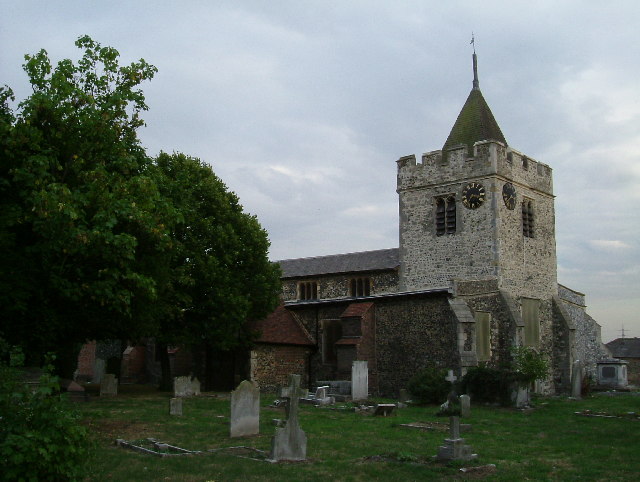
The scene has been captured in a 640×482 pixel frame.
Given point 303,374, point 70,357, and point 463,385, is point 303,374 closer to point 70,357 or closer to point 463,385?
point 463,385

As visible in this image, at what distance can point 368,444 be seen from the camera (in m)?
13.8

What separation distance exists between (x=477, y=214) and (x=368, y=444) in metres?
18.4

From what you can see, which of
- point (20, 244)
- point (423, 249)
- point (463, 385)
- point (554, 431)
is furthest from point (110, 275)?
point (423, 249)

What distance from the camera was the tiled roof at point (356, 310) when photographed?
2877 centimetres

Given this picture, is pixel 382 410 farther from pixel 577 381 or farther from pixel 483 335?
pixel 577 381

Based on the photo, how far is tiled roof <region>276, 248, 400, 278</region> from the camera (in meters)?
35.8

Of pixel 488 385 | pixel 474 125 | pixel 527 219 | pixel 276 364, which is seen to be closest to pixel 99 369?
pixel 276 364

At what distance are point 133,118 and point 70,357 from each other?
23.2ft

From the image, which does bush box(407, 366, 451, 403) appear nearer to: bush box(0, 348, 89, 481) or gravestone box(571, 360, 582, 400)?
gravestone box(571, 360, 582, 400)

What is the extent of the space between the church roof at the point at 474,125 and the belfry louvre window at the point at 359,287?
8.35m

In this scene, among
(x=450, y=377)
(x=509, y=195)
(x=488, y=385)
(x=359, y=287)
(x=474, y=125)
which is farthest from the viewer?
(x=359, y=287)

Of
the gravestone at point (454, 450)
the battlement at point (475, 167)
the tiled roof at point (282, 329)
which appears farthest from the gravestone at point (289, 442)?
the battlement at point (475, 167)

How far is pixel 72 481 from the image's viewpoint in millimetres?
8125

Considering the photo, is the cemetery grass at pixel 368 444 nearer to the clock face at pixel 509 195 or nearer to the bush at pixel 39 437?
the bush at pixel 39 437
